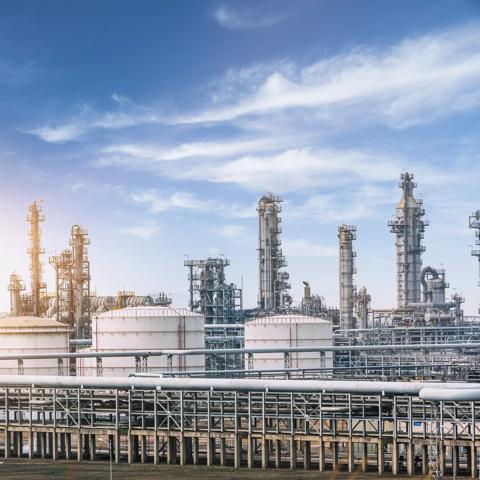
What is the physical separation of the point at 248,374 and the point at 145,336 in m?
9.10

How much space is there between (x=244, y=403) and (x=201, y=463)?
5299 millimetres

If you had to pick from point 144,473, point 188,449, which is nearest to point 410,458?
point 144,473

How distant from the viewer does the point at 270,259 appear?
79188 millimetres

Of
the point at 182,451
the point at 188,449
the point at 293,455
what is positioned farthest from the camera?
the point at 188,449

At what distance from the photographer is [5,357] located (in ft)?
159

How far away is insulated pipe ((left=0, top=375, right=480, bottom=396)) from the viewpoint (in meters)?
31.7

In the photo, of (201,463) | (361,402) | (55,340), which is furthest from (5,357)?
(361,402)

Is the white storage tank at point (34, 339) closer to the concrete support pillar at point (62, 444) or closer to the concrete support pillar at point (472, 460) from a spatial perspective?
the concrete support pillar at point (62, 444)

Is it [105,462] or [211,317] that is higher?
[211,317]

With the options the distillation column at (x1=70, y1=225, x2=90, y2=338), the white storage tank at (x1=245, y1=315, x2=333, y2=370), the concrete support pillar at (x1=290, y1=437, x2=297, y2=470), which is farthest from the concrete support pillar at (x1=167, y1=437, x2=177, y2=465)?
the distillation column at (x1=70, y1=225, x2=90, y2=338)

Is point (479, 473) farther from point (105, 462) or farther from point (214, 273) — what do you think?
point (214, 273)

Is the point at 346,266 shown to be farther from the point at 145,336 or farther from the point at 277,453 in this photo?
the point at 277,453

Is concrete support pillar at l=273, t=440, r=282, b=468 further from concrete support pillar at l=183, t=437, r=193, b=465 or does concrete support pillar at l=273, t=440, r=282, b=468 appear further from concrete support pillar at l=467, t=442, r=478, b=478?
concrete support pillar at l=467, t=442, r=478, b=478

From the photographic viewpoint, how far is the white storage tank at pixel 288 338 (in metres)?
57.1
